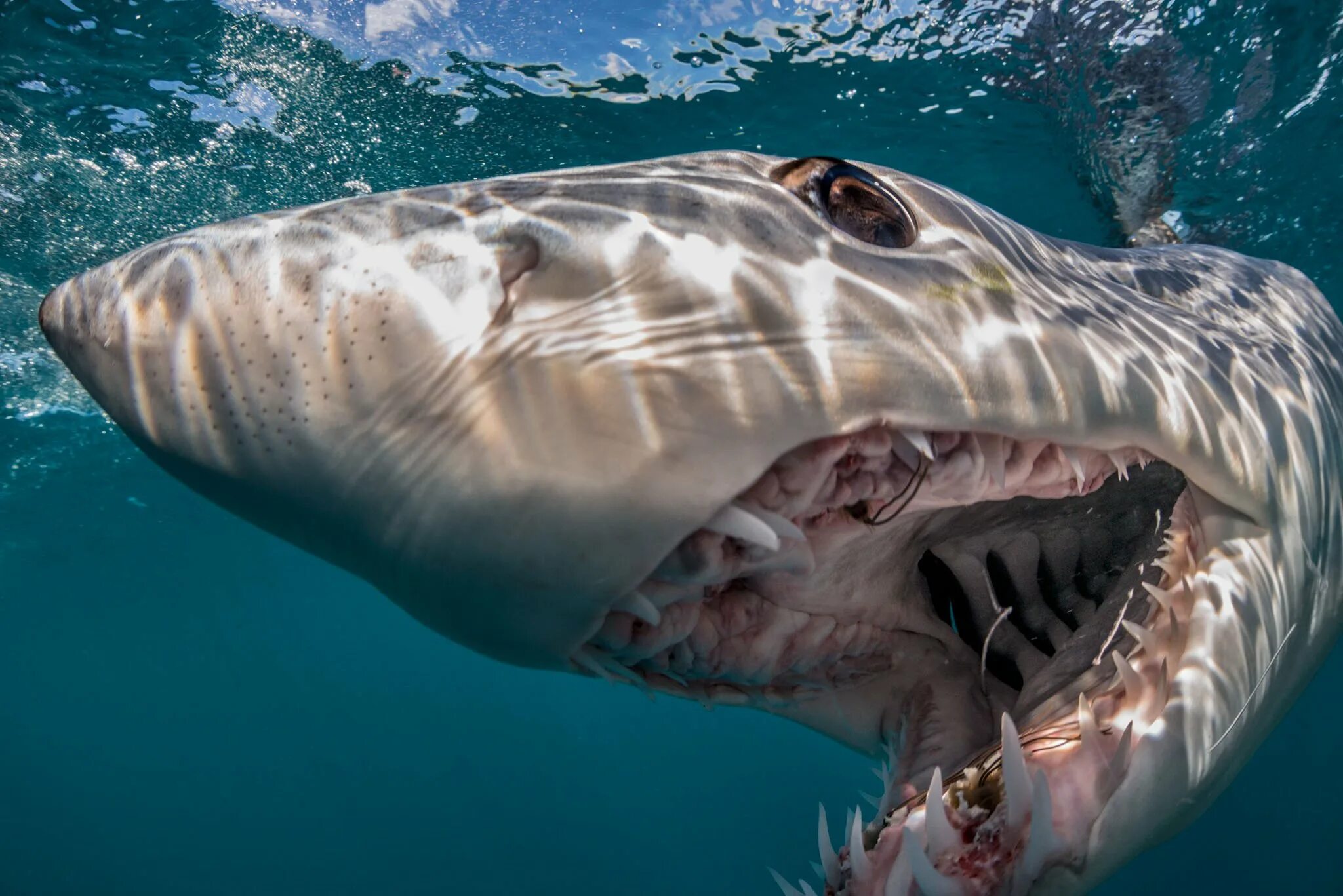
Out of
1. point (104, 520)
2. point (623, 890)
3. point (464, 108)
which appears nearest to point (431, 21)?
point (464, 108)

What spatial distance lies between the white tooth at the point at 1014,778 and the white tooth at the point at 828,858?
1.28 ft

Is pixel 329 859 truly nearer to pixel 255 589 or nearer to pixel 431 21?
pixel 255 589

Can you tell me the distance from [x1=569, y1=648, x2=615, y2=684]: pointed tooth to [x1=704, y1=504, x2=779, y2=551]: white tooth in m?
0.43

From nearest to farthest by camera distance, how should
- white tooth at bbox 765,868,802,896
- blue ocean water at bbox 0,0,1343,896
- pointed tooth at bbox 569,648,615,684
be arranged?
pointed tooth at bbox 569,648,615,684
white tooth at bbox 765,868,802,896
blue ocean water at bbox 0,0,1343,896


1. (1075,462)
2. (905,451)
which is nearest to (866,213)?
(905,451)

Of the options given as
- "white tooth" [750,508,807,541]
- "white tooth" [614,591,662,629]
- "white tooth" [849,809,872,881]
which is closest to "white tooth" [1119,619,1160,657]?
"white tooth" [849,809,872,881]

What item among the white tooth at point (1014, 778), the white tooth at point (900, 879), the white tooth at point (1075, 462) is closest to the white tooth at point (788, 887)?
the white tooth at point (900, 879)

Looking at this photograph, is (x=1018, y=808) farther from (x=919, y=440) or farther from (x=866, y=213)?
(x=866, y=213)

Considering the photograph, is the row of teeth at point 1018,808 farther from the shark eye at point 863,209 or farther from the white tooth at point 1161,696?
the shark eye at point 863,209

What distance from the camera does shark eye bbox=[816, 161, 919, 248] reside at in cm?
154

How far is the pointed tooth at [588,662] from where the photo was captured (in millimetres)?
1394

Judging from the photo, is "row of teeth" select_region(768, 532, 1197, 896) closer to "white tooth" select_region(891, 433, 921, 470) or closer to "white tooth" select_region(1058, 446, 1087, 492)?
"white tooth" select_region(1058, 446, 1087, 492)

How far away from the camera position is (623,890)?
45.0 meters

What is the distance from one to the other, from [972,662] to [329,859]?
61.1 meters
